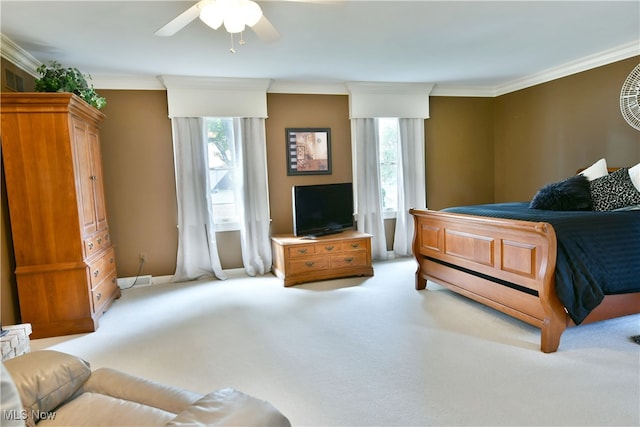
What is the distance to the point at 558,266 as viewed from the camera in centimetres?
256

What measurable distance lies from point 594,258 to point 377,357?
1650mm

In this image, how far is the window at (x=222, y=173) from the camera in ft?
15.8

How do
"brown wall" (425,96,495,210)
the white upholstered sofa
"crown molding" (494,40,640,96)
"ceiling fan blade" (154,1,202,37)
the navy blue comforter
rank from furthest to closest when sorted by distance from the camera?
"brown wall" (425,96,495,210)
"crown molding" (494,40,640,96)
the navy blue comforter
"ceiling fan blade" (154,1,202,37)
the white upholstered sofa

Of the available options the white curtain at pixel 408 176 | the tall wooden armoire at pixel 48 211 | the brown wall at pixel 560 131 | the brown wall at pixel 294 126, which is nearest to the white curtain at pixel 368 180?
the brown wall at pixel 294 126

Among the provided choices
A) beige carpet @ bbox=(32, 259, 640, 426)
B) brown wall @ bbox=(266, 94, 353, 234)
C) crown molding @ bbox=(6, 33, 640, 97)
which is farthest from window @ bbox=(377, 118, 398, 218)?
beige carpet @ bbox=(32, 259, 640, 426)

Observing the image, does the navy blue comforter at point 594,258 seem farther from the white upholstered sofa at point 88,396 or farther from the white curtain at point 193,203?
the white curtain at point 193,203

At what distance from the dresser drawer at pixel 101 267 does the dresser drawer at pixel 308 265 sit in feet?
6.26

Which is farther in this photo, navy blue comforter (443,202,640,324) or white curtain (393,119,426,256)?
white curtain (393,119,426,256)

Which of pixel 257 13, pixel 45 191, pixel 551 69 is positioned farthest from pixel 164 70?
pixel 551 69

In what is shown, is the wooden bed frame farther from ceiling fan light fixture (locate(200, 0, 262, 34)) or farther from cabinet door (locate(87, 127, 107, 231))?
cabinet door (locate(87, 127, 107, 231))

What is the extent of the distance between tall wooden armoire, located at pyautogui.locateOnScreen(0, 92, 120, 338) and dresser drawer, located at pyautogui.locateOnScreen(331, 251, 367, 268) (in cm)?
253

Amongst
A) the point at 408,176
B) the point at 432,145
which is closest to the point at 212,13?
the point at 408,176

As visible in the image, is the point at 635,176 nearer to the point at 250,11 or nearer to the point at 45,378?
the point at 250,11

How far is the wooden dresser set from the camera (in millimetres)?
4449
